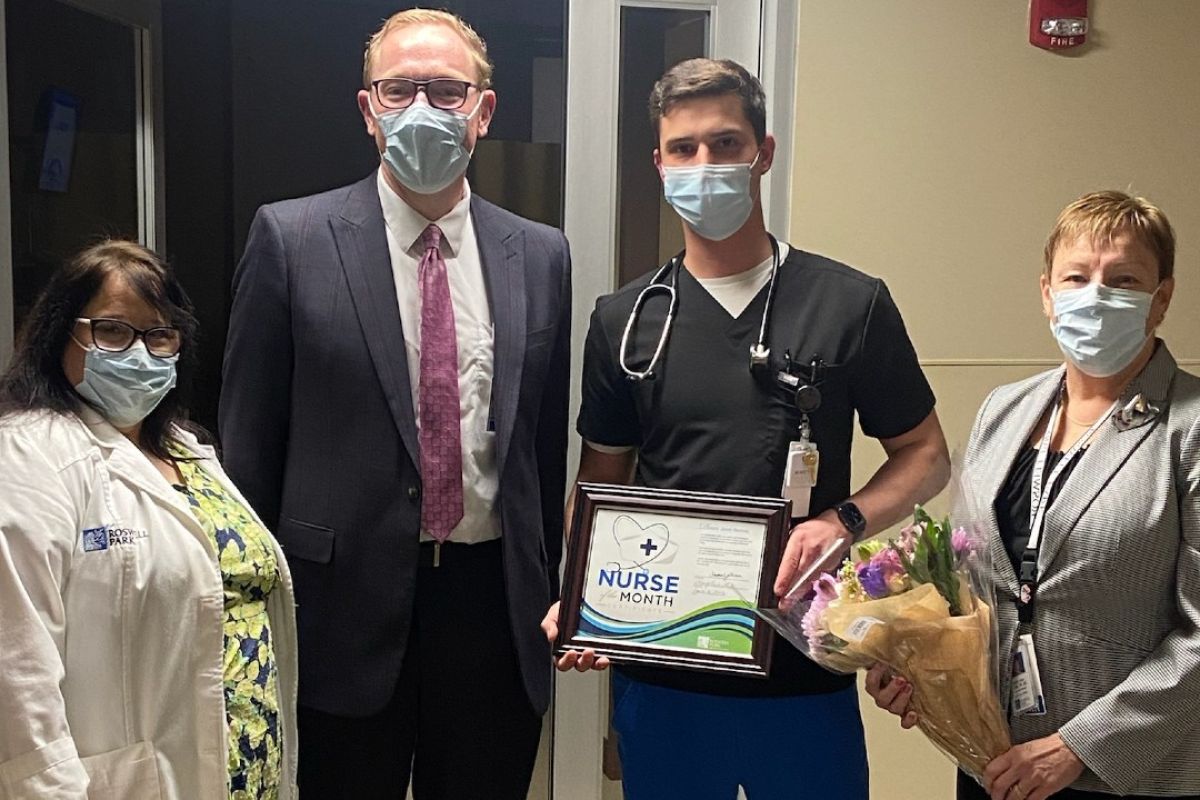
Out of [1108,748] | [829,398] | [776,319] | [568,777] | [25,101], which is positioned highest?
[25,101]

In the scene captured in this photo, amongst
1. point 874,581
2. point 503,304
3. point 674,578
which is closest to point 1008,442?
point 874,581

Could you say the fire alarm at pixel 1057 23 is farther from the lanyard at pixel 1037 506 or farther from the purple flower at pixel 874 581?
the purple flower at pixel 874 581

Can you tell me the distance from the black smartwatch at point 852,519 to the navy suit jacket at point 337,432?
21.1 inches

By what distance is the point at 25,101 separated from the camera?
2.43 metres

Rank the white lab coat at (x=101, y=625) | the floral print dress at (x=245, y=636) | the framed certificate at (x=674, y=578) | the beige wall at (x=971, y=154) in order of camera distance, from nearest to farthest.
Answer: the white lab coat at (x=101, y=625), the floral print dress at (x=245, y=636), the framed certificate at (x=674, y=578), the beige wall at (x=971, y=154)

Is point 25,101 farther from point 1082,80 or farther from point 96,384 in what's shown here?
point 1082,80

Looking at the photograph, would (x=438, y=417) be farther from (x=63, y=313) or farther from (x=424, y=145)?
(x=63, y=313)

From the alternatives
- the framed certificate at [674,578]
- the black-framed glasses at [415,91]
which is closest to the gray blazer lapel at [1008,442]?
the framed certificate at [674,578]

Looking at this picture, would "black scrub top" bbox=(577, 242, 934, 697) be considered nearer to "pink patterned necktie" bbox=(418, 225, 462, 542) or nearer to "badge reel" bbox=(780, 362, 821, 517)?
"badge reel" bbox=(780, 362, 821, 517)

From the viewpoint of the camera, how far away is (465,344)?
1896 millimetres

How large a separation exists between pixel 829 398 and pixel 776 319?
0.51 feet

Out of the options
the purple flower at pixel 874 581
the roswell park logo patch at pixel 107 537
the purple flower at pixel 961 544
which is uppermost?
the purple flower at pixel 961 544

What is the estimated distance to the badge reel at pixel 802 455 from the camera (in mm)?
1782

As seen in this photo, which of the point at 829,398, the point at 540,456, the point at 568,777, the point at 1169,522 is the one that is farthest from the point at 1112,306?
the point at 568,777
